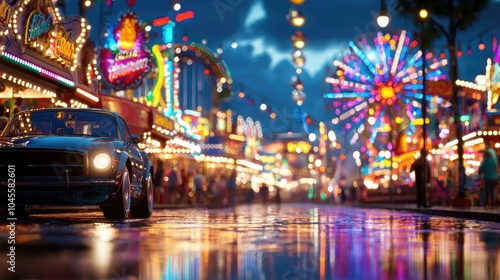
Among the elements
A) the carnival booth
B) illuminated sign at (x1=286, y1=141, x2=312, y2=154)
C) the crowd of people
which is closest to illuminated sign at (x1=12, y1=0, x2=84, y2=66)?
the carnival booth

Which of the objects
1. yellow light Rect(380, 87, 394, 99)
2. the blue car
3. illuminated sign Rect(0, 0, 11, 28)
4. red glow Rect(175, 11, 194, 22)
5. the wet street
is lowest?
the wet street

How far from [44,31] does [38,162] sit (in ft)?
38.9

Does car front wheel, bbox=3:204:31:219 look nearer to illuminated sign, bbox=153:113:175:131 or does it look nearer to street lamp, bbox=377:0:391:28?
street lamp, bbox=377:0:391:28

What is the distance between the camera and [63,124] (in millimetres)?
16062

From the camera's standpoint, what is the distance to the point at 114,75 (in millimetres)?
34062

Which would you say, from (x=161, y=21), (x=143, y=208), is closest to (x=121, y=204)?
(x=143, y=208)

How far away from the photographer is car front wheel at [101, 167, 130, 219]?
→ 15174 millimetres

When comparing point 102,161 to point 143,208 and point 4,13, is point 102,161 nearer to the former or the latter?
point 143,208

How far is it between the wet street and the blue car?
191cm

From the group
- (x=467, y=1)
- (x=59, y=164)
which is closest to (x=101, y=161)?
(x=59, y=164)

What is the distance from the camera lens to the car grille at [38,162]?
555 inches

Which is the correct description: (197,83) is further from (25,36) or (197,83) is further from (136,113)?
(25,36)

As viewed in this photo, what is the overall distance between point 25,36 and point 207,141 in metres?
45.7

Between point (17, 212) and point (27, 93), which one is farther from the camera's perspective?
point (27, 93)
